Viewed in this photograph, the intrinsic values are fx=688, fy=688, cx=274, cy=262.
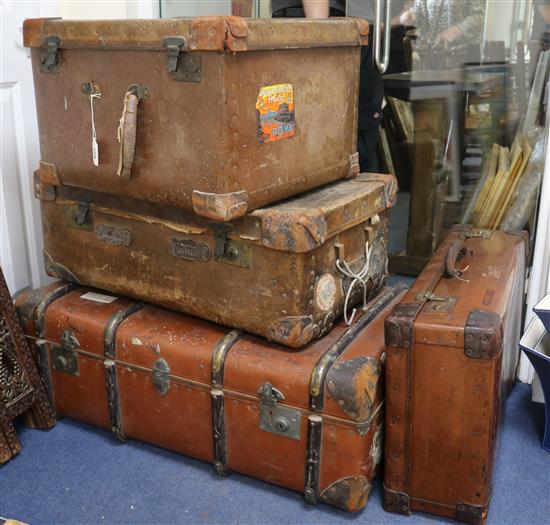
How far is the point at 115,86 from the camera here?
1684 mm

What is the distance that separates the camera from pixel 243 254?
5.51ft

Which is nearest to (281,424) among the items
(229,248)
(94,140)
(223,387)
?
(223,387)

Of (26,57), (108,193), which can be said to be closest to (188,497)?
(108,193)

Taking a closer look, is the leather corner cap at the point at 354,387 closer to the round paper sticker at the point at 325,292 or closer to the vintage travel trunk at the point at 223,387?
the vintage travel trunk at the point at 223,387

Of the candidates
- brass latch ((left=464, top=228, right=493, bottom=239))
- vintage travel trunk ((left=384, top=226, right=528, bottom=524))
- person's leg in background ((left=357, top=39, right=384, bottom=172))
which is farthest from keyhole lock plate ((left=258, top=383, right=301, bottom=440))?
person's leg in background ((left=357, top=39, right=384, bottom=172))

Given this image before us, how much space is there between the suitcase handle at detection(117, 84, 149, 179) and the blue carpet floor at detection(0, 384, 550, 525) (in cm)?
80

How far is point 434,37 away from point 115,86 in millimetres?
1618

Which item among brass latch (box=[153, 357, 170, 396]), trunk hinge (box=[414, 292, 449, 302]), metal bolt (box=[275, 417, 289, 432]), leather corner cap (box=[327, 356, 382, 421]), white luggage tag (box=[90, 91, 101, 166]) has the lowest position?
metal bolt (box=[275, 417, 289, 432])

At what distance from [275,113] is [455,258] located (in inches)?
25.0

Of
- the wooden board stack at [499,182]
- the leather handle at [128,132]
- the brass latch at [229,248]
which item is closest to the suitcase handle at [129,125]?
the leather handle at [128,132]

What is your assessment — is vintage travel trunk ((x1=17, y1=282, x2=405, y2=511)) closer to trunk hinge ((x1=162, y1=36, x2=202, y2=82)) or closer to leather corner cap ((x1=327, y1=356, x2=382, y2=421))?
leather corner cap ((x1=327, y1=356, x2=382, y2=421))

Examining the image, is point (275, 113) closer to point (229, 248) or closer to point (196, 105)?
point (196, 105)

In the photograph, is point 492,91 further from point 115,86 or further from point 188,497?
point 188,497

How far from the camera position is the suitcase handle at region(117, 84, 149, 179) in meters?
1.63
